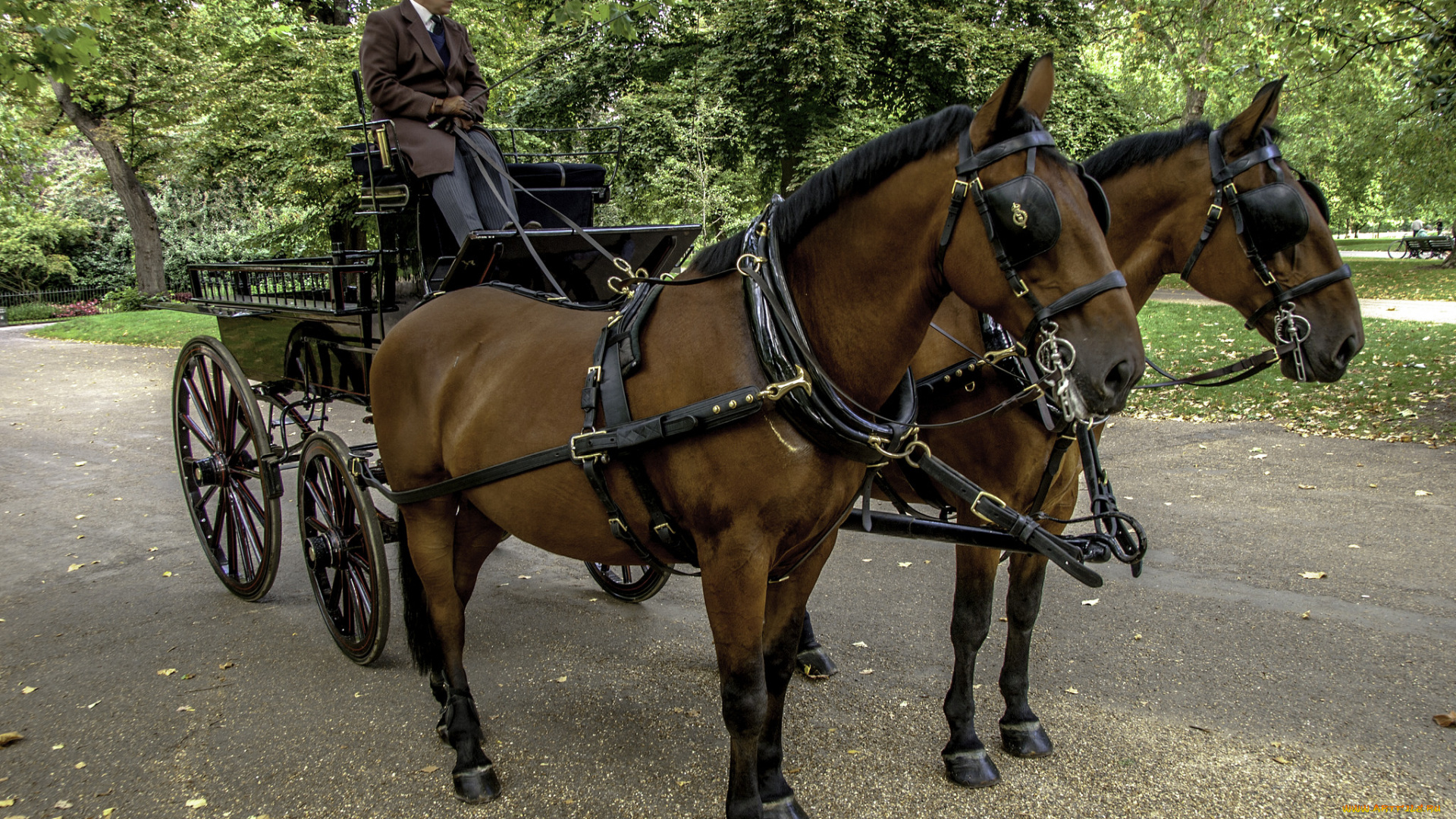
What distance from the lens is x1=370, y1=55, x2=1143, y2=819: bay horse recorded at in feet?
6.71

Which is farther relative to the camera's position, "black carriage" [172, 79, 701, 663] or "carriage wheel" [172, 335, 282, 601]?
"carriage wheel" [172, 335, 282, 601]

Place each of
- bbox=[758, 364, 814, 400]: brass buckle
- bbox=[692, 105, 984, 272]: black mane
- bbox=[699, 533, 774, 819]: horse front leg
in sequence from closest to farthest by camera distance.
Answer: bbox=[692, 105, 984, 272]: black mane
bbox=[758, 364, 814, 400]: brass buckle
bbox=[699, 533, 774, 819]: horse front leg

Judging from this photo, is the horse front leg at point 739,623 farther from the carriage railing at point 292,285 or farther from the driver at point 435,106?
the carriage railing at point 292,285

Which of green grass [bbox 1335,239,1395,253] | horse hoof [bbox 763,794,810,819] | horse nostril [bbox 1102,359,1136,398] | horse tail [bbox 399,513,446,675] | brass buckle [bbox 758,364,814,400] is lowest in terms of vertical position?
horse hoof [bbox 763,794,810,819]

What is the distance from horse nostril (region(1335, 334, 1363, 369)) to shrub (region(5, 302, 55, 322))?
3314 cm

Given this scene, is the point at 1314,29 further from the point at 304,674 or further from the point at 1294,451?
the point at 304,674

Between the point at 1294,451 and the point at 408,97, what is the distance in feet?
26.1

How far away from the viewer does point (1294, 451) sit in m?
7.90

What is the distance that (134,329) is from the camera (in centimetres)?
1981

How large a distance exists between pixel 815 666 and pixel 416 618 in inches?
72.8

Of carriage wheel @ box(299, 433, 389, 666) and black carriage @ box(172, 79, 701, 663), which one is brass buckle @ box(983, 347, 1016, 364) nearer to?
black carriage @ box(172, 79, 701, 663)

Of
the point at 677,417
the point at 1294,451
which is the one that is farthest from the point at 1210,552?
the point at 677,417

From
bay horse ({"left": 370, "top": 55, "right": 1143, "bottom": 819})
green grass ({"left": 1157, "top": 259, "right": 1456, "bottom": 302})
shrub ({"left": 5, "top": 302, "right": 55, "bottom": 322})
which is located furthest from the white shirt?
shrub ({"left": 5, "top": 302, "right": 55, "bottom": 322})

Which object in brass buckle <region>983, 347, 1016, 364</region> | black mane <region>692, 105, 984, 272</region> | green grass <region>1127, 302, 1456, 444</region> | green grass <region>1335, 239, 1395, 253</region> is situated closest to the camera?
black mane <region>692, 105, 984, 272</region>
